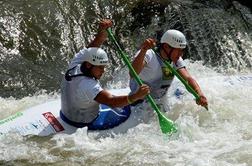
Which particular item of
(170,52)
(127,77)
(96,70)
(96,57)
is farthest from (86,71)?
(127,77)

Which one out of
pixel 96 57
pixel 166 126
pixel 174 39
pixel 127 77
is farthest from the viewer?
pixel 127 77

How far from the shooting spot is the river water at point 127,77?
6.16 m

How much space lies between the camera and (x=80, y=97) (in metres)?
6.22

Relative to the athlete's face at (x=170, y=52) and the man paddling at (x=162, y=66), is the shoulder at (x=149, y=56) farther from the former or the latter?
the athlete's face at (x=170, y=52)

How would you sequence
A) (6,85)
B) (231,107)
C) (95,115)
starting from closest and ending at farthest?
(95,115) → (231,107) → (6,85)

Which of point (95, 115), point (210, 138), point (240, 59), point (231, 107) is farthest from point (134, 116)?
point (240, 59)

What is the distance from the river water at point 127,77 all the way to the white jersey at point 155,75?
27 centimetres

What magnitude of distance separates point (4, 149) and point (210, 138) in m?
2.51

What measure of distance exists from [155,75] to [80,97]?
117cm

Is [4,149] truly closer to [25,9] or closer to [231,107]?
[231,107]

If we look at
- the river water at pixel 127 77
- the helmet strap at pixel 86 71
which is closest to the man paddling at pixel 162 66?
the river water at pixel 127 77

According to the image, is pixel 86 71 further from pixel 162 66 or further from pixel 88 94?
pixel 162 66

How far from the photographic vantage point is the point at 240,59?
35.3 feet

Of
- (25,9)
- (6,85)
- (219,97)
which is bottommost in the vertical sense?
(219,97)
